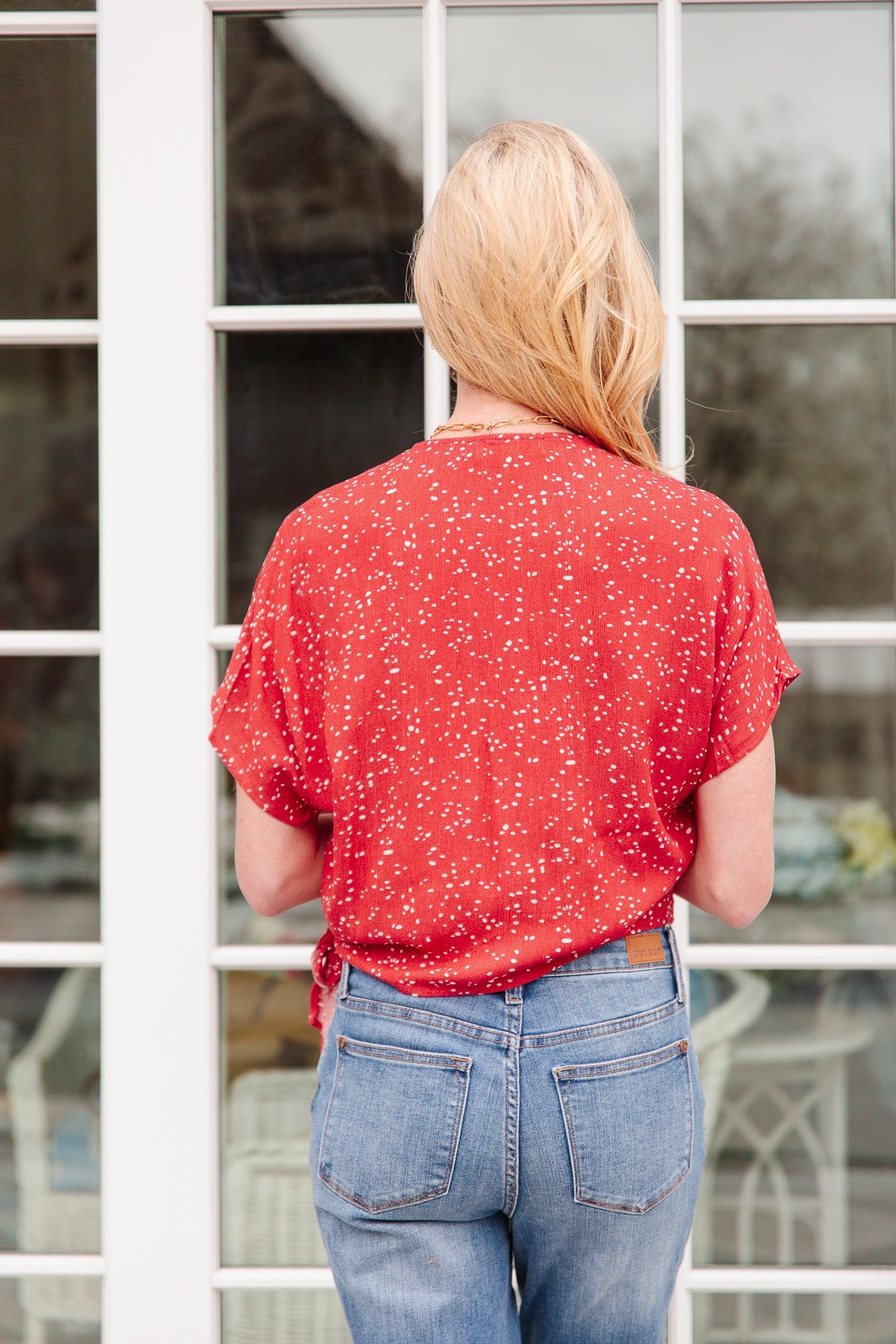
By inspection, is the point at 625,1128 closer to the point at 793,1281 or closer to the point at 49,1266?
the point at 793,1281

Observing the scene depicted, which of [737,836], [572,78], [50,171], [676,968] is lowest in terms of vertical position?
[676,968]

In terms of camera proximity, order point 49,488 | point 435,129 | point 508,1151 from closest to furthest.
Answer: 1. point 508,1151
2. point 435,129
3. point 49,488

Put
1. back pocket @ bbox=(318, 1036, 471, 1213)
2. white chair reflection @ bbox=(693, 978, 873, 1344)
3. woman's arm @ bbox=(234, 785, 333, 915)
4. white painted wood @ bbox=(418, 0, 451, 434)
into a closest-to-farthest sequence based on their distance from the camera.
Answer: back pocket @ bbox=(318, 1036, 471, 1213) → woman's arm @ bbox=(234, 785, 333, 915) → white painted wood @ bbox=(418, 0, 451, 434) → white chair reflection @ bbox=(693, 978, 873, 1344)

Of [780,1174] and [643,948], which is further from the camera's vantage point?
[780,1174]

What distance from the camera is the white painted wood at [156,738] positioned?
156 centimetres

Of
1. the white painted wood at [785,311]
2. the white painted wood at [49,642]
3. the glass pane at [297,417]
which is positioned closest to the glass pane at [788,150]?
the white painted wood at [785,311]

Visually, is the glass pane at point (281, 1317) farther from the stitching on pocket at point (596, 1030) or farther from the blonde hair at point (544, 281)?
the blonde hair at point (544, 281)

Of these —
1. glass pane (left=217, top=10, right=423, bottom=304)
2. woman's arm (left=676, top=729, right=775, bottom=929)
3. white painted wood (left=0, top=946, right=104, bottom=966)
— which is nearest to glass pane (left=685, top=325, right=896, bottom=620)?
glass pane (left=217, top=10, right=423, bottom=304)

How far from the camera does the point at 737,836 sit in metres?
0.97

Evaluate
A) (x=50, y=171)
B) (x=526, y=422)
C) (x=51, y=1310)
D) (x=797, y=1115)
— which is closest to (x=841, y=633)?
(x=797, y=1115)

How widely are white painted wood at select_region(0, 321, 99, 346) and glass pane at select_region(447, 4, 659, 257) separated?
24.6 inches

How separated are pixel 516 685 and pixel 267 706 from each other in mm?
252

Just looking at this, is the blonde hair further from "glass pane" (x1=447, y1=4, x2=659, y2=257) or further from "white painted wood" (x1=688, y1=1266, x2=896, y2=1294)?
"white painted wood" (x1=688, y1=1266, x2=896, y2=1294)

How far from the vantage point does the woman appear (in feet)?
2.88
